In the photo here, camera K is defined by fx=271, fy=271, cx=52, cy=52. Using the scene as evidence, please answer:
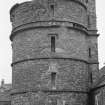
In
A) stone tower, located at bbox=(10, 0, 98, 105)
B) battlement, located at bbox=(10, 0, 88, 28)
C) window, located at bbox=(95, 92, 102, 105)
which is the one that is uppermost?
battlement, located at bbox=(10, 0, 88, 28)

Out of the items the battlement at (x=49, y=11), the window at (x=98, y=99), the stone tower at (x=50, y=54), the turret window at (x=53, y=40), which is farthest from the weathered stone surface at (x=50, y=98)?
the battlement at (x=49, y=11)

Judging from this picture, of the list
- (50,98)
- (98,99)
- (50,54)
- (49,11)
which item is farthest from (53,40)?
(98,99)

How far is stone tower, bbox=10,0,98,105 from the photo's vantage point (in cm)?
1798

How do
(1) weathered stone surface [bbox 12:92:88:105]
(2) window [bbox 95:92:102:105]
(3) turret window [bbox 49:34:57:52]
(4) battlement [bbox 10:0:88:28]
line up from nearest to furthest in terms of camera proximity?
(1) weathered stone surface [bbox 12:92:88:105]
(2) window [bbox 95:92:102:105]
(3) turret window [bbox 49:34:57:52]
(4) battlement [bbox 10:0:88:28]

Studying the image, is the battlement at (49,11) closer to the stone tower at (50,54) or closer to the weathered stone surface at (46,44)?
the stone tower at (50,54)

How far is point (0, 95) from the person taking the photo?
34.3 metres

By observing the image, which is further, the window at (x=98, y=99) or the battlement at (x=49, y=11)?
the battlement at (x=49, y=11)

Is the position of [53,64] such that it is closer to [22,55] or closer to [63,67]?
[63,67]

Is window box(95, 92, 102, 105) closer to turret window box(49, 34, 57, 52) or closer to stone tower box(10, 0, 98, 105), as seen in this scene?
stone tower box(10, 0, 98, 105)

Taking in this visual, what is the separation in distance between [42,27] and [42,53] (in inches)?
72.0

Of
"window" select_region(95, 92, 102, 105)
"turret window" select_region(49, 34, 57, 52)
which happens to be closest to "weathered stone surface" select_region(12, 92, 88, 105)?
"window" select_region(95, 92, 102, 105)

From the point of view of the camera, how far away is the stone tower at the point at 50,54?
59.0ft

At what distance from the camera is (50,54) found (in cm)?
1836

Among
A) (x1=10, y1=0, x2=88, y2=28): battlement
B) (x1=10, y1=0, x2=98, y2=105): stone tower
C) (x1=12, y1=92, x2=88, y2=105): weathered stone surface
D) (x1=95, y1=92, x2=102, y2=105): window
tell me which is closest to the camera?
(x1=12, y1=92, x2=88, y2=105): weathered stone surface
